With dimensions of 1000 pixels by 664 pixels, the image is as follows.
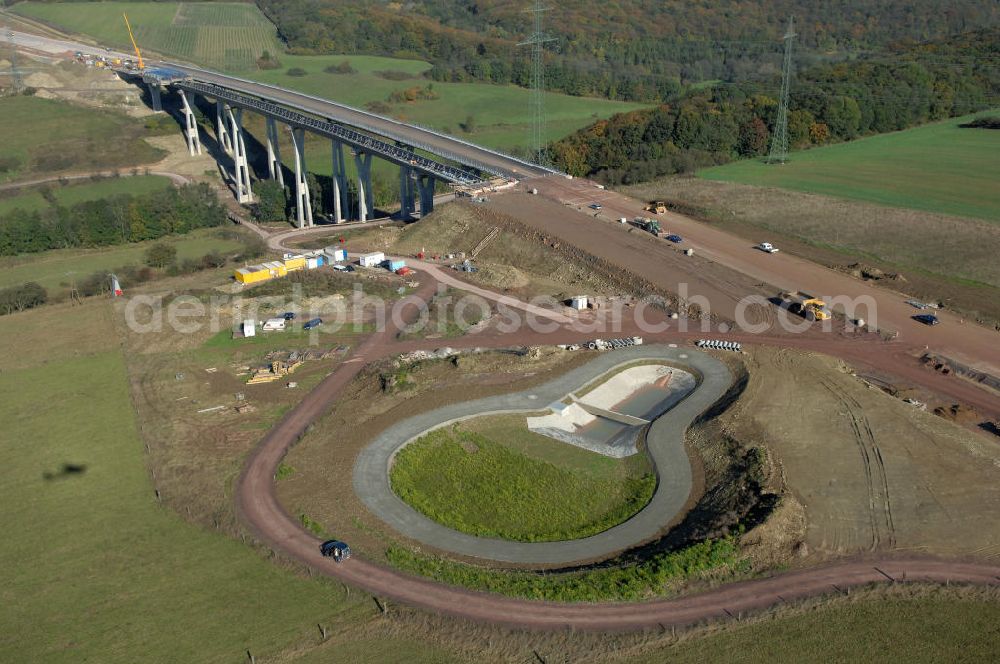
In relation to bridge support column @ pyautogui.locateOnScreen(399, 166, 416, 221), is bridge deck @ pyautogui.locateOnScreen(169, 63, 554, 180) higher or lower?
higher

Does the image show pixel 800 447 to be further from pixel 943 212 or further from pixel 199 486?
pixel 943 212

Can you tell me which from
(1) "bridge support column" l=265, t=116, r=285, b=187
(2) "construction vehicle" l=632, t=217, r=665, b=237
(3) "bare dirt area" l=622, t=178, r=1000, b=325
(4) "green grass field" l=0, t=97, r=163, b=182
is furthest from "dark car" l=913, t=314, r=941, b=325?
(4) "green grass field" l=0, t=97, r=163, b=182

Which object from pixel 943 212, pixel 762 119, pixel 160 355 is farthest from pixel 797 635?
pixel 762 119

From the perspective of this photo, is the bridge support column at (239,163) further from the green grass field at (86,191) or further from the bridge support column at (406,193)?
the bridge support column at (406,193)


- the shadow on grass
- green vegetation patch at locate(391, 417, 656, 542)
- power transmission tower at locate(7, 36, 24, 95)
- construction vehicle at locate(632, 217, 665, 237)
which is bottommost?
green vegetation patch at locate(391, 417, 656, 542)

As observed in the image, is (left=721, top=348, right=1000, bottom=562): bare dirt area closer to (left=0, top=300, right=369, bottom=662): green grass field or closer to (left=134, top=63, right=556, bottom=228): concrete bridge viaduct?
(left=0, top=300, right=369, bottom=662): green grass field

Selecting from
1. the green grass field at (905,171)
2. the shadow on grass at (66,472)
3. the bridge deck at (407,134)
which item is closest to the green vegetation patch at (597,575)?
the shadow on grass at (66,472)

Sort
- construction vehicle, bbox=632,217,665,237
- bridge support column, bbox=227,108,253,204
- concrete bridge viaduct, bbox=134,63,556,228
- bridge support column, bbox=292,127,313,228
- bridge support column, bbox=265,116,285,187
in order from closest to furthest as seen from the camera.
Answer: construction vehicle, bbox=632,217,665,237, concrete bridge viaduct, bbox=134,63,556,228, bridge support column, bbox=292,127,313,228, bridge support column, bbox=265,116,285,187, bridge support column, bbox=227,108,253,204
